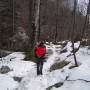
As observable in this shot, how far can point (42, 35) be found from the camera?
38906 mm

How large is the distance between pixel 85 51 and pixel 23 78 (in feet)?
15.8

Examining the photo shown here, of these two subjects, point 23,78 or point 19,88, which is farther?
point 23,78

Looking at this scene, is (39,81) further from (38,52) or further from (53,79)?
(38,52)

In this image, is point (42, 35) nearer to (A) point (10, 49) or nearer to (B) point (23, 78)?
(A) point (10, 49)

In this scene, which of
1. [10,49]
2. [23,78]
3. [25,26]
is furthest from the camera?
[25,26]

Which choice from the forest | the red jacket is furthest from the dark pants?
the red jacket

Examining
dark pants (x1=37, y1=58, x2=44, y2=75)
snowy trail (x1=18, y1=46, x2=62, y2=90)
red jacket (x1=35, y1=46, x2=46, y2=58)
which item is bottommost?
snowy trail (x1=18, y1=46, x2=62, y2=90)

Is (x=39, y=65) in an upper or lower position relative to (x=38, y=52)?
lower

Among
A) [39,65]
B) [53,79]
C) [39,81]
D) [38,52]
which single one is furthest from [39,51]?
[53,79]

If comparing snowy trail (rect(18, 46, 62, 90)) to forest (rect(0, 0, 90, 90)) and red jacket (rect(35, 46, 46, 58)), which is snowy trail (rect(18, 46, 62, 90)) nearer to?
forest (rect(0, 0, 90, 90))

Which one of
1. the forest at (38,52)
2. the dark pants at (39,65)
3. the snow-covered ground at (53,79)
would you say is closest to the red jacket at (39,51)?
the forest at (38,52)

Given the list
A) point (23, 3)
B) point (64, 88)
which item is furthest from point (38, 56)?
point (23, 3)

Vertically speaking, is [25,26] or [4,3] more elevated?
[4,3]

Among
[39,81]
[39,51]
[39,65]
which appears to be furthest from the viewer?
[39,65]
